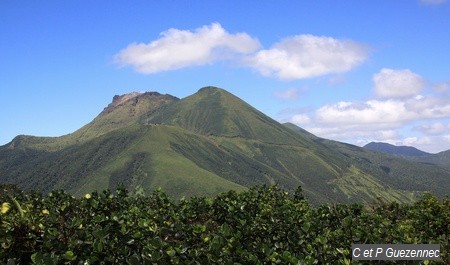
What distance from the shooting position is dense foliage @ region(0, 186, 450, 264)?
328 inches

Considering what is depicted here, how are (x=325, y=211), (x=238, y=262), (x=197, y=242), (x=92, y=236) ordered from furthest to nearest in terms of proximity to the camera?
(x=325, y=211) → (x=197, y=242) → (x=92, y=236) → (x=238, y=262)

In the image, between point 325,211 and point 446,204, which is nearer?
point 325,211

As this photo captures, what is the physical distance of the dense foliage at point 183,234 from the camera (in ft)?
27.3

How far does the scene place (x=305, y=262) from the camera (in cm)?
824

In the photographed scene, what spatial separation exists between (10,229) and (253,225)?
7112 millimetres

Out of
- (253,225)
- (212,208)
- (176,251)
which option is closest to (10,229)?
(176,251)

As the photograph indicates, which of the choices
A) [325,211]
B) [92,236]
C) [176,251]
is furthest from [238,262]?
[325,211]

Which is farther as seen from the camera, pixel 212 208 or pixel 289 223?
pixel 212 208

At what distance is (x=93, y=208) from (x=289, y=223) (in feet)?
21.2

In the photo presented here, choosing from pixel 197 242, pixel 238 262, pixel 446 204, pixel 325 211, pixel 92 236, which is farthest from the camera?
pixel 446 204

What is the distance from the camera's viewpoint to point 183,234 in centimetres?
1045

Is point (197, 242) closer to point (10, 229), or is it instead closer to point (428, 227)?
point (10, 229)

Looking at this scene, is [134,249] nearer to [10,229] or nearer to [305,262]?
[10,229]

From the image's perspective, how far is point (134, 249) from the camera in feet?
29.9
